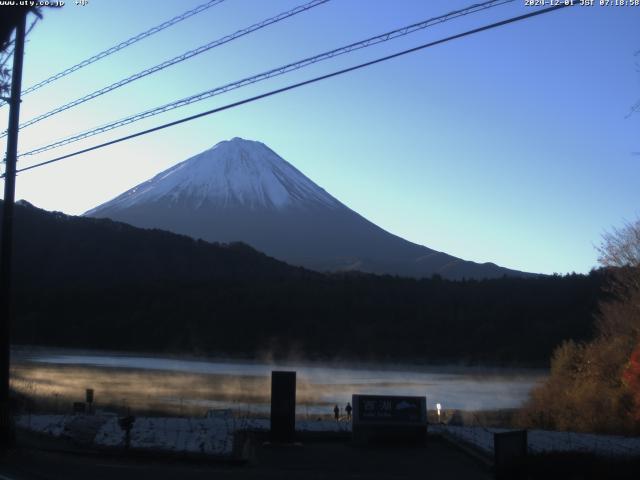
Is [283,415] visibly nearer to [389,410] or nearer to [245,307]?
[389,410]

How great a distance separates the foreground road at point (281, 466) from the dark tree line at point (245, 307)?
58.9m

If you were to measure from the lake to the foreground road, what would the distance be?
705 inches

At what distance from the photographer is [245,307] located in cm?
8925

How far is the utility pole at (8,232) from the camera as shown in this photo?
1644cm

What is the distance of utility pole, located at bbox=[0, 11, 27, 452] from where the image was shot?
53.9 ft

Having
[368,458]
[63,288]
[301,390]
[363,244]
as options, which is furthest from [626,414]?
[363,244]

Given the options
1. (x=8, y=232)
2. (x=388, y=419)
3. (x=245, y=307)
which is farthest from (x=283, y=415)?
(x=245, y=307)

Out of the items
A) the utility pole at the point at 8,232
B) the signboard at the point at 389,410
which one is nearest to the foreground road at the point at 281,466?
the signboard at the point at 389,410

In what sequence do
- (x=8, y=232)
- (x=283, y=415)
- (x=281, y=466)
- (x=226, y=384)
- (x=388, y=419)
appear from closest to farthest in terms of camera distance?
(x=281, y=466)
(x=8, y=232)
(x=283, y=415)
(x=388, y=419)
(x=226, y=384)

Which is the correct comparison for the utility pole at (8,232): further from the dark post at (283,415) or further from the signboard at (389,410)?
the signboard at (389,410)

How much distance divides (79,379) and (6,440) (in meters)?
35.1

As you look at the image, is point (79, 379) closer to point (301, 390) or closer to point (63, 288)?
point (301, 390)

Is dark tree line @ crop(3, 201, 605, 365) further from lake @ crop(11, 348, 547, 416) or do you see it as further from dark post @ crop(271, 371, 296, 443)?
dark post @ crop(271, 371, 296, 443)

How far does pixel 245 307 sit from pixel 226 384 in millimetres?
36918
